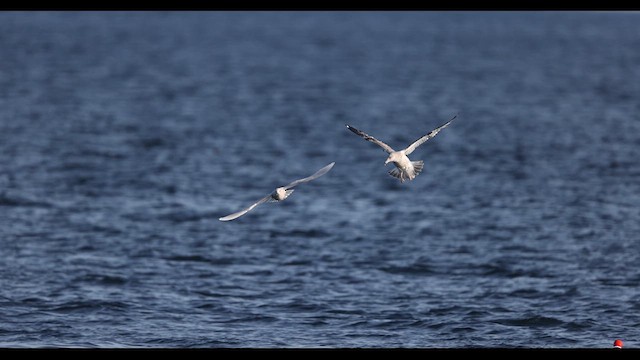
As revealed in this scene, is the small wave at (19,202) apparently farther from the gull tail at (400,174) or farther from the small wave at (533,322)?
the gull tail at (400,174)

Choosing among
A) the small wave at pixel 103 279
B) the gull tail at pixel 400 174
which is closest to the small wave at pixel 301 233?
the small wave at pixel 103 279

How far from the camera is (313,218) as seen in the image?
45344 millimetres

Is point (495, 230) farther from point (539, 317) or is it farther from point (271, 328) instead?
point (271, 328)

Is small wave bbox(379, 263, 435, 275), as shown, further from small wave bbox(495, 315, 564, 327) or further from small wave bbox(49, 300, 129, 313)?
small wave bbox(49, 300, 129, 313)

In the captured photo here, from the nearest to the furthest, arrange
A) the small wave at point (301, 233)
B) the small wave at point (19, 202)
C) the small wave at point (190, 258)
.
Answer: the small wave at point (190, 258), the small wave at point (301, 233), the small wave at point (19, 202)

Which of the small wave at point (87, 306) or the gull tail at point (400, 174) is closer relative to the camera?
the gull tail at point (400, 174)

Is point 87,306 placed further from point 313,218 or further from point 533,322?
point 313,218

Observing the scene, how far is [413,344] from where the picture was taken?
2991cm

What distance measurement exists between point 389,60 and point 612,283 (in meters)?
97.3

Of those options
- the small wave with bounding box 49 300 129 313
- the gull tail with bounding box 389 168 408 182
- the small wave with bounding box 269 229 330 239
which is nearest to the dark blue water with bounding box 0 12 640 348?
the small wave with bounding box 49 300 129 313

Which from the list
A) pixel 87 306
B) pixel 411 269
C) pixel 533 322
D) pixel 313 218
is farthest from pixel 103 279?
pixel 533 322

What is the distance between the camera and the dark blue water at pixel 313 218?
104 feet

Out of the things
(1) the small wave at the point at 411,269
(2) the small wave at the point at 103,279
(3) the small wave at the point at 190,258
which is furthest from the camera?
(3) the small wave at the point at 190,258

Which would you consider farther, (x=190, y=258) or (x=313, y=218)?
(x=313, y=218)
